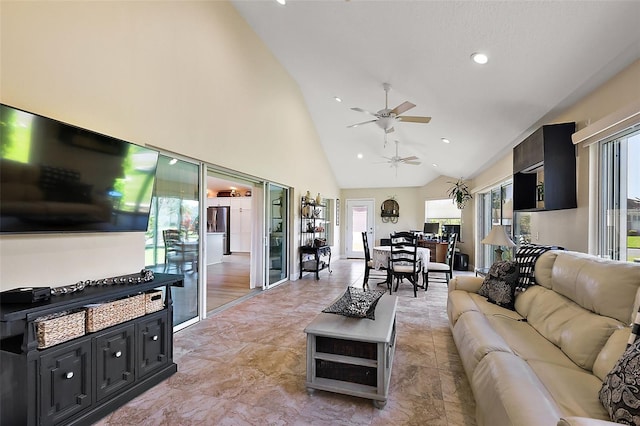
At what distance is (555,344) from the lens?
212 centimetres

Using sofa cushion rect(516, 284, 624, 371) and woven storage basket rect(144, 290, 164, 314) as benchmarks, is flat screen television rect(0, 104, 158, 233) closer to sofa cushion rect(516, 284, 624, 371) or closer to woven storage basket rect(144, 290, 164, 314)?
woven storage basket rect(144, 290, 164, 314)

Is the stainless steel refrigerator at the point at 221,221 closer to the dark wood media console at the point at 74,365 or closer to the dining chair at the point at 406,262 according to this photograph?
the dining chair at the point at 406,262

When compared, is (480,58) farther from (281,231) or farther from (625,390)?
(281,231)

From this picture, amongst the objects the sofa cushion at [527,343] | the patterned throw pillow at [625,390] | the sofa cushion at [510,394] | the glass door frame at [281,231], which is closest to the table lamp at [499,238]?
the sofa cushion at [527,343]

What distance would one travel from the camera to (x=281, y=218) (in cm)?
638

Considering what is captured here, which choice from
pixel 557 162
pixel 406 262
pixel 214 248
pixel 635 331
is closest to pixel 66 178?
pixel 635 331

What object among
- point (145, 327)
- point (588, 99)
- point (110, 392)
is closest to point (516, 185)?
point (588, 99)

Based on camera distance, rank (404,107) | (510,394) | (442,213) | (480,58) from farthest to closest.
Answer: (442,213) → (404,107) → (480,58) → (510,394)

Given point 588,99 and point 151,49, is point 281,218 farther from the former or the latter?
point 588,99

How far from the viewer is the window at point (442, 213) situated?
9.20 meters

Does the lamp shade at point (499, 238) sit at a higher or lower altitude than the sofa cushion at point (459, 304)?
higher

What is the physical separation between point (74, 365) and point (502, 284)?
12.1 feet

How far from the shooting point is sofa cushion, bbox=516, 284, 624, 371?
177cm

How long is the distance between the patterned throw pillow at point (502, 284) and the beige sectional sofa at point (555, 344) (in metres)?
0.27
